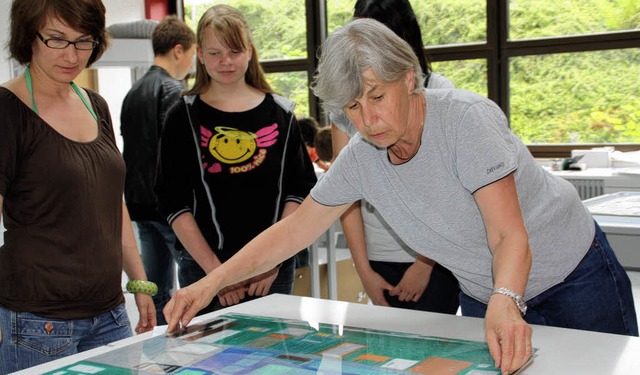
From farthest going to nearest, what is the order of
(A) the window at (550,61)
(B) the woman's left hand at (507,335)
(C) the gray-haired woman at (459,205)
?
(A) the window at (550,61) < (C) the gray-haired woman at (459,205) < (B) the woman's left hand at (507,335)

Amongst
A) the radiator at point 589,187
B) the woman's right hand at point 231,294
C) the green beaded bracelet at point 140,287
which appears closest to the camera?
the green beaded bracelet at point 140,287

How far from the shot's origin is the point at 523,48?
507cm

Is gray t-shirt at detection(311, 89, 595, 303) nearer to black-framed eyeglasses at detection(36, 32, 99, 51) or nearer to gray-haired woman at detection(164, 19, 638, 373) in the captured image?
gray-haired woman at detection(164, 19, 638, 373)

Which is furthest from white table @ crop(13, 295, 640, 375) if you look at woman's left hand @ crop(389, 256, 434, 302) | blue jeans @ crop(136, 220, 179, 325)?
blue jeans @ crop(136, 220, 179, 325)

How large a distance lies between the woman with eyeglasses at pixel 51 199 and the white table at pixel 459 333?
0.55ft

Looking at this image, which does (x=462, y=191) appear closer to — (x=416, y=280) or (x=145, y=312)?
(x=416, y=280)

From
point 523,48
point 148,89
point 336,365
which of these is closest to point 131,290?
point 336,365

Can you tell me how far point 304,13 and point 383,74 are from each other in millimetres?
4845

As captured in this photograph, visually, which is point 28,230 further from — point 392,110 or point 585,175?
point 585,175

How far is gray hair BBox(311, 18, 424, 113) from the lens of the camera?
1.29 m

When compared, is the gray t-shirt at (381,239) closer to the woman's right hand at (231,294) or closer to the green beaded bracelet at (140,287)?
the woman's right hand at (231,294)

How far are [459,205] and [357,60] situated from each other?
1.06 ft

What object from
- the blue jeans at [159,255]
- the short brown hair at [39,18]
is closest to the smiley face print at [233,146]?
the short brown hair at [39,18]

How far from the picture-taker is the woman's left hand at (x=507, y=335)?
114cm
